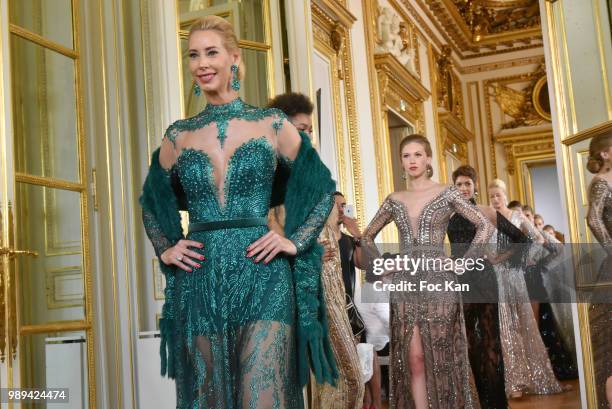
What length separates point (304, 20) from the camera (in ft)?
17.6

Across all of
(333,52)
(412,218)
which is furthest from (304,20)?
(333,52)

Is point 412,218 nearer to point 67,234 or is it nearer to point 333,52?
point 67,234

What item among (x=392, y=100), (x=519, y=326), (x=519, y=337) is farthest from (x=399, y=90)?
(x=519, y=337)

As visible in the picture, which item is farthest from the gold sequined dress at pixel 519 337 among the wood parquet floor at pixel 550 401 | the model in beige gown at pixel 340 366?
the model in beige gown at pixel 340 366

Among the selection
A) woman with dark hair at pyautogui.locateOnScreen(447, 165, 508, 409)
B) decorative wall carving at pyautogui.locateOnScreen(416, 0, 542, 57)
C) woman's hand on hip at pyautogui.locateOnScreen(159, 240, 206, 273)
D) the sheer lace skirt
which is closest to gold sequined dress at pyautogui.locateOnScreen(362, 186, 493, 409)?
woman with dark hair at pyautogui.locateOnScreen(447, 165, 508, 409)

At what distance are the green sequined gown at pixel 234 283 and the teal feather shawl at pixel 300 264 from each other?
0.14ft

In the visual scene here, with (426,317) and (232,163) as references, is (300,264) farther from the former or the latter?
(426,317)

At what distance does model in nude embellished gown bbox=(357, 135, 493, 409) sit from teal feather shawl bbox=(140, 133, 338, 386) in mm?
2072

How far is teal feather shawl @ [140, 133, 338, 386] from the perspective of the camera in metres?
2.81

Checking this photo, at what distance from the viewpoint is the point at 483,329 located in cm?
600

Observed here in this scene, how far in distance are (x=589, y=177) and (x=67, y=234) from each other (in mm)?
2757

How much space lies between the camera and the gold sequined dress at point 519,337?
762 cm

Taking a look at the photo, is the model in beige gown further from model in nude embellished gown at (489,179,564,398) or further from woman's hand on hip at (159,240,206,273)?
model in nude embellished gown at (489,179,564,398)

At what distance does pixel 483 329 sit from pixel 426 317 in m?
1.26
